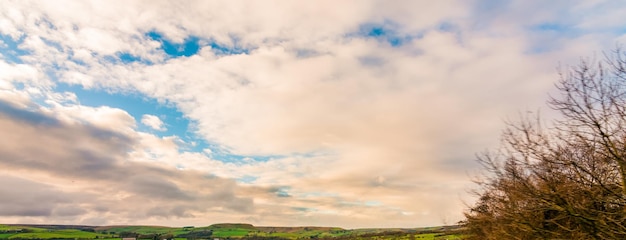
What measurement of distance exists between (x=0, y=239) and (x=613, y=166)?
206665 millimetres

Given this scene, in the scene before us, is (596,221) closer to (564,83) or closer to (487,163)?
(564,83)

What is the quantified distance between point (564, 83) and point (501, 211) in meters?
6.55

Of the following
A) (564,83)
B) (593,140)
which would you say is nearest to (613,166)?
(593,140)

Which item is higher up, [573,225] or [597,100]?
[597,100]

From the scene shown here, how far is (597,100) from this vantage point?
40.5ft

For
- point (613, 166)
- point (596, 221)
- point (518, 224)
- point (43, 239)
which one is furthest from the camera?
point (43, 239)

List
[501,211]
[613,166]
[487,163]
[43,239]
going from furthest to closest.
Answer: [43,239], [487,163], [501,211], [613,166]

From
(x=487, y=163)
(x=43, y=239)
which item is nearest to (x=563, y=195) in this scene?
(x=487, y=163)

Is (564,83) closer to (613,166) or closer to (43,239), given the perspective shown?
(613,166)

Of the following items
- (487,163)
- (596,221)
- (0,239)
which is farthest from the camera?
(0,239)

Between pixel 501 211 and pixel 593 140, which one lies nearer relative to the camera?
pixel 593 140

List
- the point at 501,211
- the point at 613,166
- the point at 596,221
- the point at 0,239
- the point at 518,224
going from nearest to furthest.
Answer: the point at 596,221, the point at 613,166, the point at 518,224, the point at 501,211, the point at 0,239

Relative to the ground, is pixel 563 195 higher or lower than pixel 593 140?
lower

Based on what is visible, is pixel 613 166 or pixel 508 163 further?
pixel 508 163
